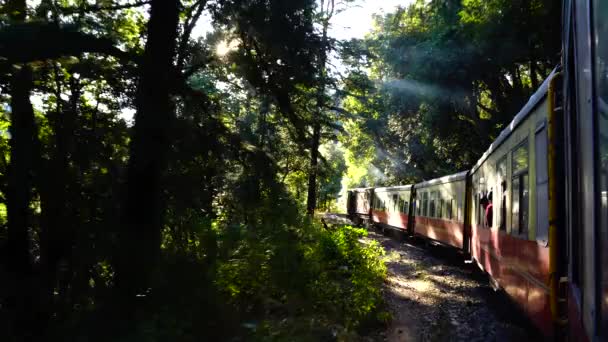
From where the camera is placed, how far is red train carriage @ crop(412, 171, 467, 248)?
44.3ft

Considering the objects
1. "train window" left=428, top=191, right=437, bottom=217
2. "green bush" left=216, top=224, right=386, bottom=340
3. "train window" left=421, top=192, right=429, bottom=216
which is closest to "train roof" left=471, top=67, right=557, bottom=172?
"green bush" left=216, top=224, right=386, bottom=340

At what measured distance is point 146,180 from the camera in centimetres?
555

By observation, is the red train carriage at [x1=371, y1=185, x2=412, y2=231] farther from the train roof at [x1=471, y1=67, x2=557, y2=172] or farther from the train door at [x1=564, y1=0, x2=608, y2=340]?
the train door at [x1=564, y1=0, x2=608, y2=340]

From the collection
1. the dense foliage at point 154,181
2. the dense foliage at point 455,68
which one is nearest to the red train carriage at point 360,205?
the dense foliage at point 455,68

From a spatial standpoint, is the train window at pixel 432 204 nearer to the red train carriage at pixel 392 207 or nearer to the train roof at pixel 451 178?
the train roof at pixel 451 178

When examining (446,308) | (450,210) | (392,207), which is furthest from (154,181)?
(392,207)

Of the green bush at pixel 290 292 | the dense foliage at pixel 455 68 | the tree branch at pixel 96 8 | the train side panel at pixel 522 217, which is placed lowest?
the green bush at pixel 290 292

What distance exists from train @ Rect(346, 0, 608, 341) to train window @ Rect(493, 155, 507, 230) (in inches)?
0.6

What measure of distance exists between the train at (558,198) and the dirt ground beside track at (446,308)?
26.0 inches

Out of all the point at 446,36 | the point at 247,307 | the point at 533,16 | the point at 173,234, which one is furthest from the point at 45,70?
the point at 446,36

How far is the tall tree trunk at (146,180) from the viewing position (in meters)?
4.97

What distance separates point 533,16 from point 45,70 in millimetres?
14311

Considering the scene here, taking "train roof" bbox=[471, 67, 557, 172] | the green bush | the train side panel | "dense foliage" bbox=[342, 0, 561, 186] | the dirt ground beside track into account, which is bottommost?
the dirt ground beside track

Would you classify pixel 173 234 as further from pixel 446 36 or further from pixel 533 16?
pixel 446 36
